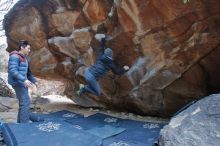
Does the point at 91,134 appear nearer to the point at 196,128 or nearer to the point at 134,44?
the point at 196,128

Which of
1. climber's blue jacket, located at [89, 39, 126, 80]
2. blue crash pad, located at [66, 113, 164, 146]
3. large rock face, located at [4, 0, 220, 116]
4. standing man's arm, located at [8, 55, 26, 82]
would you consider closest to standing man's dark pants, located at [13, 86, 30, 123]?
standing man's arm, located at [8, 55, 26, 82]

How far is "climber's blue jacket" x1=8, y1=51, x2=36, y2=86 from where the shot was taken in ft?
20.5

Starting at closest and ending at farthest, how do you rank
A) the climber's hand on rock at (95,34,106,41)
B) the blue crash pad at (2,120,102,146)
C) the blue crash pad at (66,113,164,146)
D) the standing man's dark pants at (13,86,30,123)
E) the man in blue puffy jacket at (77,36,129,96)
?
the blue crash pad at (2,120,102,146) < the blue crash pad at (66,113,164,146) < the standing man's dark pants at (13,86,30,123) < the man in blue puffy jacket at (77,36,129,96) < the climber's hand on rock at (95,34,106,41)

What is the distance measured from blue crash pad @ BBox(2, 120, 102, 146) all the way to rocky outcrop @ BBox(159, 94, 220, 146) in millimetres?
1554

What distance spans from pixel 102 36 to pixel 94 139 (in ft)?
12.9

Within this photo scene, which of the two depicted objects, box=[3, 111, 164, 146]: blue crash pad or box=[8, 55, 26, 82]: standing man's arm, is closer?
box=[3, 111, 164, 146]: blue crash pad

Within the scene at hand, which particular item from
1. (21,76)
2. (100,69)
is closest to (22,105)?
(21,76)

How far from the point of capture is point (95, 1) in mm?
8766

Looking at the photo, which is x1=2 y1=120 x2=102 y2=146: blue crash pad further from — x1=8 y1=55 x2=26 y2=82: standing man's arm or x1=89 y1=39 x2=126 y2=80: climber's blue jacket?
x1=89 y1=39 x2=126 y2=80: climber's blue jacket

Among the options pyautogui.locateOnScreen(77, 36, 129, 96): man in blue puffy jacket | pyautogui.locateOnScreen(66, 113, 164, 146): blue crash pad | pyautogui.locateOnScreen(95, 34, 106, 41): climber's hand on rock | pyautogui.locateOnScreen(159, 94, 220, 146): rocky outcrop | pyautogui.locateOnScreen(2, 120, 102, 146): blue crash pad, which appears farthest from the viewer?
pyautogui.locateOnScreen(95, 34, 106, 41): climber's hand on rock

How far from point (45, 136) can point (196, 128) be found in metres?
2.56

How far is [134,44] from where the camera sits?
26.6ft

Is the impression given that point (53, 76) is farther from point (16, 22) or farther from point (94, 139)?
point (94, 139)

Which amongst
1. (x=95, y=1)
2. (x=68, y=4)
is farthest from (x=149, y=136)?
(x=68, y=4)
